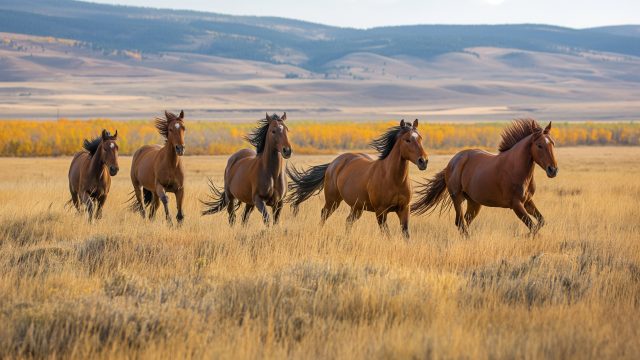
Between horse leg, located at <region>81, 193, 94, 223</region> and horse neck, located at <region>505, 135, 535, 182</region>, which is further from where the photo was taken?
horse leg, located at <region>81, 193, 94, 223</region>

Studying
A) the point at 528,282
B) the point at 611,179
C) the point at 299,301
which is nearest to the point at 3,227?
the point at 299,301

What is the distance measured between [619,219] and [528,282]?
670cm

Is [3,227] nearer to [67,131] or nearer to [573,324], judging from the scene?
[573,324]

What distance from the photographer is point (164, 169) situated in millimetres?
13977

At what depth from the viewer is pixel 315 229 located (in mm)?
11469

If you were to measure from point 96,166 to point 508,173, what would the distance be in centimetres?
627

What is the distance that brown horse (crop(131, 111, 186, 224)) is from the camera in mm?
13500

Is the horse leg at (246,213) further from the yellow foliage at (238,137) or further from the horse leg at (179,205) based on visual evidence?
the yellow foliage at (238,137)

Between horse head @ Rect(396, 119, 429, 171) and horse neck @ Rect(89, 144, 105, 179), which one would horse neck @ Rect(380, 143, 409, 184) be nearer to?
horse head @ Rect(396, 119, 429, 171)

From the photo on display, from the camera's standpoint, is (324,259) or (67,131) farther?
(67,131)

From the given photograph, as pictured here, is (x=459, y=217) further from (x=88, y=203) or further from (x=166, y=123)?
(x=88, y=203)

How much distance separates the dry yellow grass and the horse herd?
51 cm

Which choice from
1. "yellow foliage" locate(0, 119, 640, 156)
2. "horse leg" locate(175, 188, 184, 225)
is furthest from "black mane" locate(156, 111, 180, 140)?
"yellow foliage" locate(0, 119, 640, 156)

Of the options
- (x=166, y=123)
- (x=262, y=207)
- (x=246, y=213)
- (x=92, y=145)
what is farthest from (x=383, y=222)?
(x=92, y=145)
